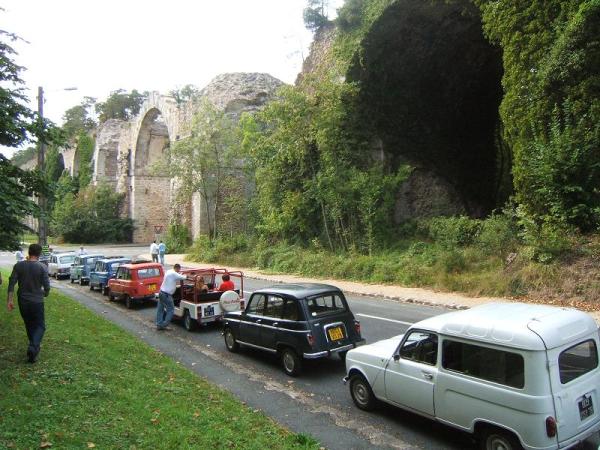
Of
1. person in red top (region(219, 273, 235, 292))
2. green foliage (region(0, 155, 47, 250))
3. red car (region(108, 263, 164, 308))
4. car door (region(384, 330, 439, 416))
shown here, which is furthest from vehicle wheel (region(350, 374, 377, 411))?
red car (region(108, 263, 164, 308))

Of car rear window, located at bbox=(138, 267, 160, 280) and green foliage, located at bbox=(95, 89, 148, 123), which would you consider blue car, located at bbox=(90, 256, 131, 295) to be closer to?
car rear window, located at bbox=(138, 267, 160, 280)

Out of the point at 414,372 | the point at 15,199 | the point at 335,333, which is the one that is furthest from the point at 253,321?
the point at 15,199

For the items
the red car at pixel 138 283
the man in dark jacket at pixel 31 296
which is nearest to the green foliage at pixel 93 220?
the red car at pixel 138 283

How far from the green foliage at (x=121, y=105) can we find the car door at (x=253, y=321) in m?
67.1

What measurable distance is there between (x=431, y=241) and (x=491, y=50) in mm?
11311

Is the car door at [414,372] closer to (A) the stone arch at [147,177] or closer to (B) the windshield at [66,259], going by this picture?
(B) the windshield at [66,259]

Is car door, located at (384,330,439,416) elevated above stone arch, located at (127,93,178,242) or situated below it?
below

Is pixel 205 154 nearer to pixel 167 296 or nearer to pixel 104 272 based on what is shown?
pixel 104 272

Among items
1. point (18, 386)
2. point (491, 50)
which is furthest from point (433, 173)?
point (18, 386)

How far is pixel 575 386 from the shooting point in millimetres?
4664

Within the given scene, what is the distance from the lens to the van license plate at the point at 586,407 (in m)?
4.67

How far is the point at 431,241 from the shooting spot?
2177 cm

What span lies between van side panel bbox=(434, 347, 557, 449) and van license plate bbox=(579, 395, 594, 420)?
0.47m

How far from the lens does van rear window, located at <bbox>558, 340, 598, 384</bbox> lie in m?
4.64
